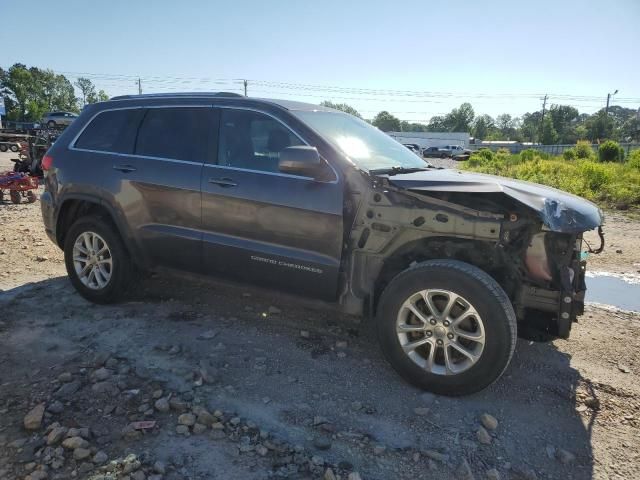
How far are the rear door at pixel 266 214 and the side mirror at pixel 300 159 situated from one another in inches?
7.3

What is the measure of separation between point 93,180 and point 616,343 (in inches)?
190

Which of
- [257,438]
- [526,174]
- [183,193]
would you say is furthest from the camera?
[526,174]

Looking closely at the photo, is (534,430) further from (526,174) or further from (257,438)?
(526,174)

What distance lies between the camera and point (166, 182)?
13.4ft

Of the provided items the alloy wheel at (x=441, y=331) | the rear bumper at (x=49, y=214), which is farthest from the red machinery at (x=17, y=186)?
the alloy wheel at (x=441, y=331)

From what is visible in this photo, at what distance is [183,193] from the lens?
401 cm

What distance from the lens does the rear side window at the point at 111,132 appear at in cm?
446

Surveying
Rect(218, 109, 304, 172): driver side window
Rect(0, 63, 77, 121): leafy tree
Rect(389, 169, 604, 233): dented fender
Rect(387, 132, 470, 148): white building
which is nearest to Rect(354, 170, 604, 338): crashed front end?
Rect(389, 169, 604, 233): dented fender

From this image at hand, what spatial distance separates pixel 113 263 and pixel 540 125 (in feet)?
357

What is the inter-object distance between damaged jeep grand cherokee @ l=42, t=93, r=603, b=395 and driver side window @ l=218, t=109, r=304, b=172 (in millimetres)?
11

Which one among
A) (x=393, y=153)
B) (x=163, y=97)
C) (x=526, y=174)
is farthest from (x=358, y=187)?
(x=526, y=174)

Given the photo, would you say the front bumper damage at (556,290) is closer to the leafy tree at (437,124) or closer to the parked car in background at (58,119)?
the parked car in background at (58,119)

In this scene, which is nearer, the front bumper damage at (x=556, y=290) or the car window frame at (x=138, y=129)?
the front bumper damage at (x=556, y=290)

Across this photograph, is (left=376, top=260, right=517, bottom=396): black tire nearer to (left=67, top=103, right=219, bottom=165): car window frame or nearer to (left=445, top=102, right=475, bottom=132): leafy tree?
(left=67, top=103, right=219, bottom=165): car window frame
